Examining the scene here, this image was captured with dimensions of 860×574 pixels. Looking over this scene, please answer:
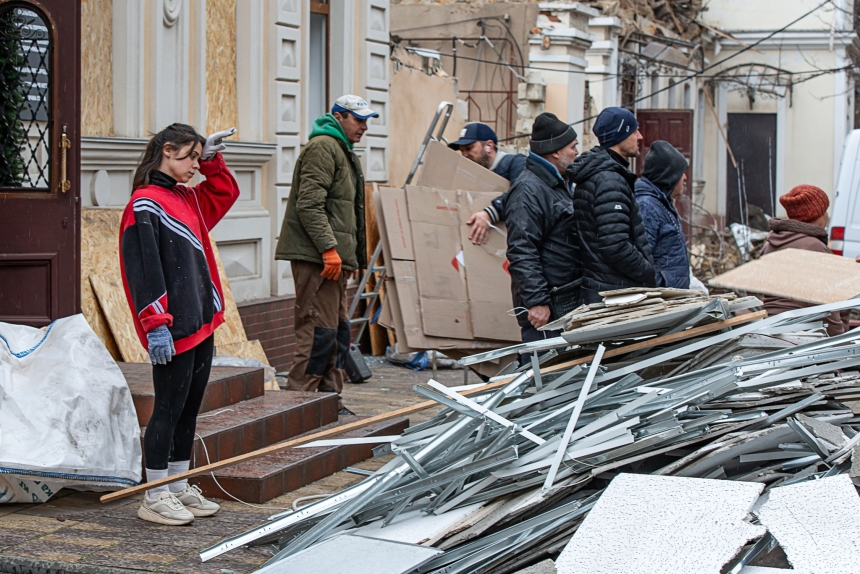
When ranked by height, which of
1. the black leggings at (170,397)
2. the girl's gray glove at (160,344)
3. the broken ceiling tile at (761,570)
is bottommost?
the broken ceiling tile at (761,570)

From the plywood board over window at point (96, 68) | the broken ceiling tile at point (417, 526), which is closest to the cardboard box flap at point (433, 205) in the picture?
the plywood board over window at point (96, 68)

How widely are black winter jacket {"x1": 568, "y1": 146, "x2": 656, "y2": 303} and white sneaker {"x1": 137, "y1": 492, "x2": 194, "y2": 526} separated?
8.00 feet

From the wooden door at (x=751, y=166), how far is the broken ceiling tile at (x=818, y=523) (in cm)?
2388

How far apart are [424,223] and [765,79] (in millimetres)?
20677

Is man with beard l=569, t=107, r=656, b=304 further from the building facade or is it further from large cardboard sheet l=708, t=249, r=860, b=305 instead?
the building facade

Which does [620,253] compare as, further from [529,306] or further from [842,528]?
[842,528]

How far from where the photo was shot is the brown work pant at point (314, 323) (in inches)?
283

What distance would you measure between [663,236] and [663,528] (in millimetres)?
2920

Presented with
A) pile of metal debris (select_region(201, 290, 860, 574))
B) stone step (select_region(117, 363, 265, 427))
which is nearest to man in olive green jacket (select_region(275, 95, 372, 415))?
stone step (select_region(117, 363, 265, 427))

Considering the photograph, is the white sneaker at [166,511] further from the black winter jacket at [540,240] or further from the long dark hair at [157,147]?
the black winter jacket at [540,240]

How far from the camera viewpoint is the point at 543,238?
6.37 metres

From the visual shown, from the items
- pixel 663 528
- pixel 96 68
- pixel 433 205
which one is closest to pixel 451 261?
pixel 433 205

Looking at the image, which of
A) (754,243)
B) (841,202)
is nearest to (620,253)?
(841,202)

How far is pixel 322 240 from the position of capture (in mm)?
7000
